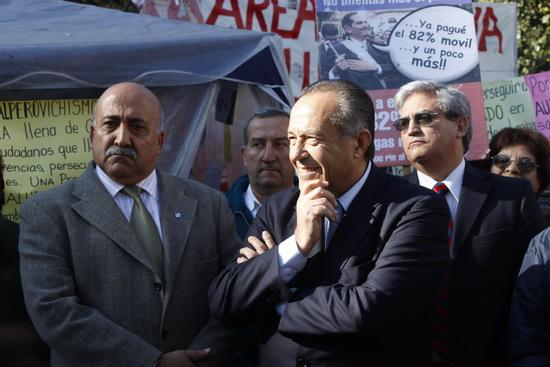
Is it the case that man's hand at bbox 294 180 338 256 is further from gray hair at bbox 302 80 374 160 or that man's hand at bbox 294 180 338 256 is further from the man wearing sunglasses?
the man wearing sunglasses

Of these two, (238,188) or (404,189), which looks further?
(238,188)

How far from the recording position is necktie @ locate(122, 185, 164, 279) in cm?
329

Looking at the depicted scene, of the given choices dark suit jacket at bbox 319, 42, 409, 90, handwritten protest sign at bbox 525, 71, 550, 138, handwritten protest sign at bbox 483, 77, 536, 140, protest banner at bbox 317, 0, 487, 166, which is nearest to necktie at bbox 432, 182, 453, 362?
protest banner at bbox 317, 0, 487, 166

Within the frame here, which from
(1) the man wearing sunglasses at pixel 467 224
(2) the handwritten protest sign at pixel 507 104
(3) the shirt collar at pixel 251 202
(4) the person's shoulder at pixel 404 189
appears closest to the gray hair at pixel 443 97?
(1) the man wearing sunglasses at pixel 467 224

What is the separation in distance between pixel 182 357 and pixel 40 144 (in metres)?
1.87

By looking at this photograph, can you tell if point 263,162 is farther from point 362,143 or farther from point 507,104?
point 507,104

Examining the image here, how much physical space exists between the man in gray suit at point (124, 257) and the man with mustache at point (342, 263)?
29 centimetres

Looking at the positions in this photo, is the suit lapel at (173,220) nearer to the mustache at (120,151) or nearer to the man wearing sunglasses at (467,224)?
the mustache at (120,151)

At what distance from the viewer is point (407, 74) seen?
6227 millimetres

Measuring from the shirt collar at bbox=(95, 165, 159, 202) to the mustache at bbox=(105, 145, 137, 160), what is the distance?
0.11 meters

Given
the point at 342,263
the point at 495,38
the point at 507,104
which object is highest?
the point at 495,38

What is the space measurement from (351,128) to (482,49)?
211 inches

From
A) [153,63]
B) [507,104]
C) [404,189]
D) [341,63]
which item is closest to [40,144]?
[153,63]

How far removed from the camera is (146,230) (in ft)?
10.9
